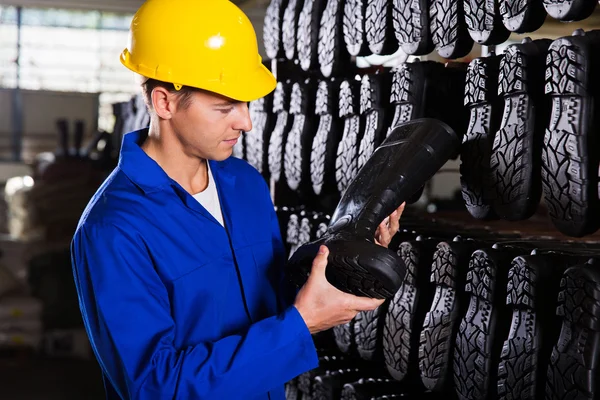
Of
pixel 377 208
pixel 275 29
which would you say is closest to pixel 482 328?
pixel 377 208

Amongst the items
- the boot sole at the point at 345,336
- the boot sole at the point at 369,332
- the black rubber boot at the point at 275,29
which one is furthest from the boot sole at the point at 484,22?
the black rubber boot at the point at 275,29

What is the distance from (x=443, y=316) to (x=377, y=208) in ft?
1.32

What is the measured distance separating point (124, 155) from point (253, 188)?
32cm

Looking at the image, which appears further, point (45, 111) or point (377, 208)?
point (45, 111)

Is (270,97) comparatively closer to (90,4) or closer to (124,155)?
(124,155)

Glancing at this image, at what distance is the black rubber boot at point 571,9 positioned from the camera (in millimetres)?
1357

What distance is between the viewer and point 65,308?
5762mm

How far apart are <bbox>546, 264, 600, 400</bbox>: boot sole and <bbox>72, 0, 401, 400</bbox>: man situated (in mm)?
371

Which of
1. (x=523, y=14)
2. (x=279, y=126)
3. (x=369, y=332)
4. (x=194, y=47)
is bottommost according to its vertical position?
(x=369, y=332)

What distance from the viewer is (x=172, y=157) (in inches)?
60.3

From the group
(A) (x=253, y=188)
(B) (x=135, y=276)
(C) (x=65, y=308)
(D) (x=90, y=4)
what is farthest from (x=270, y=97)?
(D) (x=90, y=4)

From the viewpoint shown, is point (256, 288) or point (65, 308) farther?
point (65, 308)

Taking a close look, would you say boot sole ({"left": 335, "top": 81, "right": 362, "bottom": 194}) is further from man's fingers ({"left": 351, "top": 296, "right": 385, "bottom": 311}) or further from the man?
man's fingers ({"left": 351, "top": 296, "right": 385, "bottom": 311})

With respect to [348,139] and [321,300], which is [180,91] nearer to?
[321,300]
